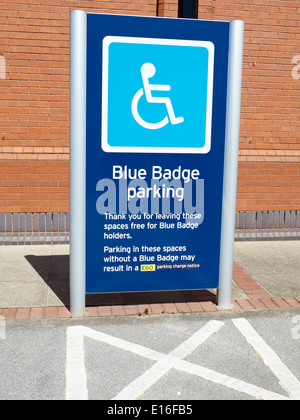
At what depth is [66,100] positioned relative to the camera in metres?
7.92

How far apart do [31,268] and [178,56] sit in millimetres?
3415

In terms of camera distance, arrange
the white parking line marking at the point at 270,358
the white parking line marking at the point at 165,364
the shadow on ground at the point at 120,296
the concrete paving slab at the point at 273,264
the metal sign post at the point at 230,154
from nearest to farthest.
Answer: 1. the white parking line marking at the point at 165,364
2. the white parking line marking at the point at 270,358
3. the metal sign post at the point at 230,154
4. the shadow on ground at the point at 120,296
5. the concrete paving slab at the point at 273,264

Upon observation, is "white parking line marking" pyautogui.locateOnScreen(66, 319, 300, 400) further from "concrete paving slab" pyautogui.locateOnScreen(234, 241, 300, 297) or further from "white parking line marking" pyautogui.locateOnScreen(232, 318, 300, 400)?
"concrete paving slab" pyautogui.locateOnScreen(234, 241, 300, 297)

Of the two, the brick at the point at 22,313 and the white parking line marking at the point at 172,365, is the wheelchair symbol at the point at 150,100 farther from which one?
the brick at the point at 22,313

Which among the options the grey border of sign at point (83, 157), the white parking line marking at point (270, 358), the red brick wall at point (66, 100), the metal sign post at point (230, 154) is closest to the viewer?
the white parking line marking at point (270, 358)

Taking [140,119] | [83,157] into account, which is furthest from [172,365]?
[140,119]

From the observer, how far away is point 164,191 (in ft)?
16.4

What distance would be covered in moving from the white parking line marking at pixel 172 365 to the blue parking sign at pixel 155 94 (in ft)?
5.96

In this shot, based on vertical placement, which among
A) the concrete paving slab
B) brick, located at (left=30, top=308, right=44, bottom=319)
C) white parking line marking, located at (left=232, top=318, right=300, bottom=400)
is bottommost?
white parking line marking, located at (left=232, top=318, right=300, bottom=400)

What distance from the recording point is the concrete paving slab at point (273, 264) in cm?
604

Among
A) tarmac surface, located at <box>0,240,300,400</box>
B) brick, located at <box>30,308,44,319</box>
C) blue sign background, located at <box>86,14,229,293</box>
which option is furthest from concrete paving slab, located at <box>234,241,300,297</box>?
brick, located at <box>30,308,44,319</box>

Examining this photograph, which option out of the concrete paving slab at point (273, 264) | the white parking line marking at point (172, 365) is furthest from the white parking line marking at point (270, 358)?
the concrete paving slab at point (273, 264)

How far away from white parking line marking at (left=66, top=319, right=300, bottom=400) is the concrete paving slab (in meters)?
1.26

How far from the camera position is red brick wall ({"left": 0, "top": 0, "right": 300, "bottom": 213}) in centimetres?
773
